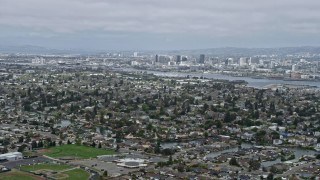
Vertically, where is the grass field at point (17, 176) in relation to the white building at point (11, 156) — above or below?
below

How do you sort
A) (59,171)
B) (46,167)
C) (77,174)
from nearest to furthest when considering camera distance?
1. (77,174)
2. (59,171)
3. (46,167)

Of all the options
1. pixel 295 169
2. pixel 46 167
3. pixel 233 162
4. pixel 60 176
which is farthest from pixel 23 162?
pixel 295 169

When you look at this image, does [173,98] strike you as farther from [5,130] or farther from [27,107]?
[5,130]

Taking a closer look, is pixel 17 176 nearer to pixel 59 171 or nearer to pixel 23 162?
pixel 59 171

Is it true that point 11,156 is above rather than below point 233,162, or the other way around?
above

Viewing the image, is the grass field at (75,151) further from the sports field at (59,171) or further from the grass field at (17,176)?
the grass field at (17,176)

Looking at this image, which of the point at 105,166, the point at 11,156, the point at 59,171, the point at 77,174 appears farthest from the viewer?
the point at 11,156

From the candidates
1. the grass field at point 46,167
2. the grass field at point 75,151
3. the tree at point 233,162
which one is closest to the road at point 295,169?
the tree at point 233,162
